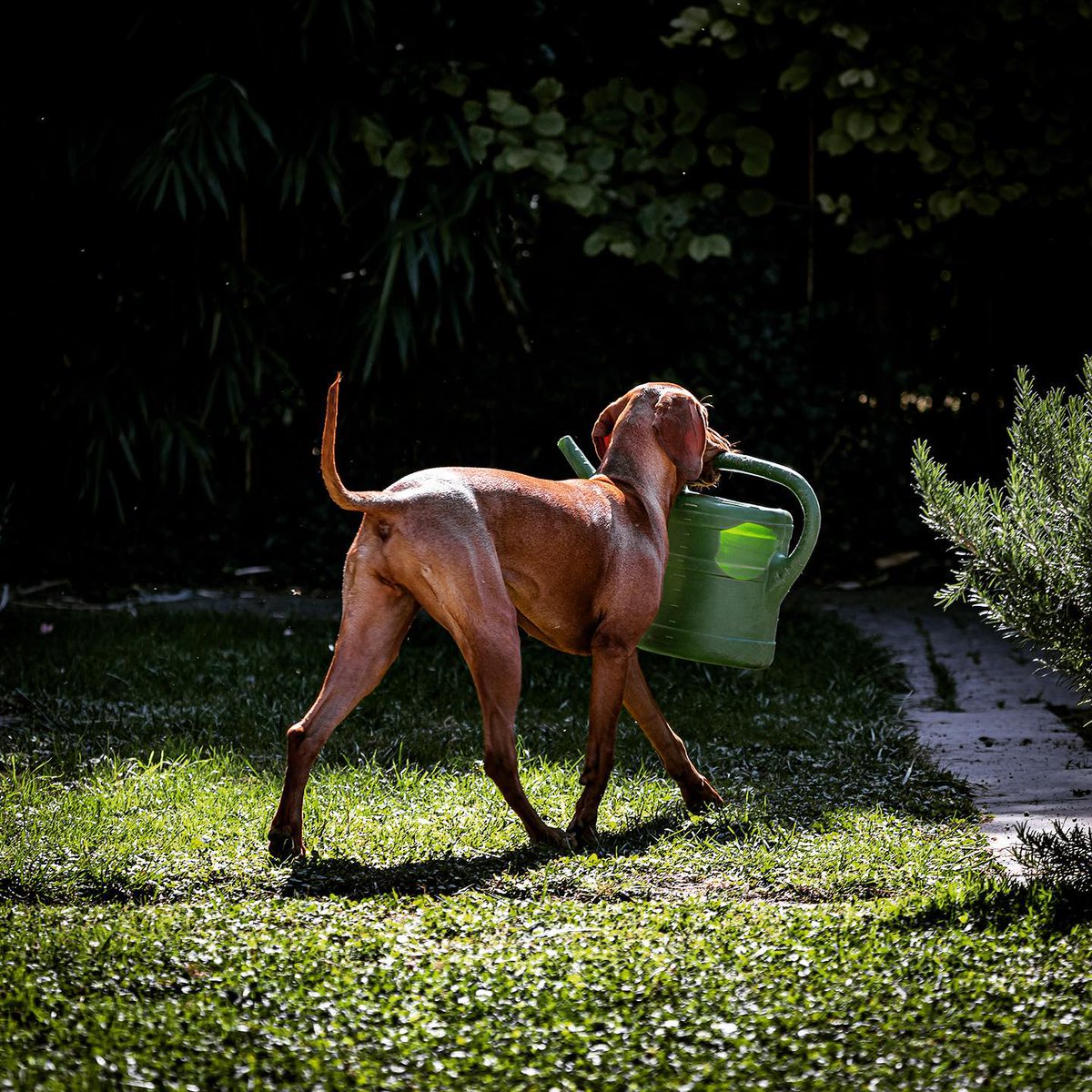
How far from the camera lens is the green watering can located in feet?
14.5

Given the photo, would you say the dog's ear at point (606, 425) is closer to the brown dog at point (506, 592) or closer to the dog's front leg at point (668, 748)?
the brown dog at point (506, 592)

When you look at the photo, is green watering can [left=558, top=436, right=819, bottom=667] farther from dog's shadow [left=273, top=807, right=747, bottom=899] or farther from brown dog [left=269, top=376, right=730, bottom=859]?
dog's shadow [left=273, top=807, right=747, bottom=899]

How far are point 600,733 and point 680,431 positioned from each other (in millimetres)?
957

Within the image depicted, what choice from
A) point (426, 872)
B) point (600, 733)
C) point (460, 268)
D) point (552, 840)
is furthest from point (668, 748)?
point (460, 268)

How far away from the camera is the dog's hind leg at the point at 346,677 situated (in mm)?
3725

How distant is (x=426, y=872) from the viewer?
3.64 metres

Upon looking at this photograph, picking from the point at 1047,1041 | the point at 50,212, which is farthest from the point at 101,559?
the point at 1047,1041

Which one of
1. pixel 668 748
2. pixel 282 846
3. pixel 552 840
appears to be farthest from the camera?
pixel 668 748

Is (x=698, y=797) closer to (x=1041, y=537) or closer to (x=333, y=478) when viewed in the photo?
(x=1041, y=537)

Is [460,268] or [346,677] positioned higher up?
[460,268]

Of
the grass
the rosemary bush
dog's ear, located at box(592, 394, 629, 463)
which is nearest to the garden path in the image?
the grass

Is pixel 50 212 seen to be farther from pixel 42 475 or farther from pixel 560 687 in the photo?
pixel 560 687

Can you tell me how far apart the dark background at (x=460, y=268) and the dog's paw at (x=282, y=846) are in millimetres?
4049

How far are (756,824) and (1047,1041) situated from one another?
4.67 feet
